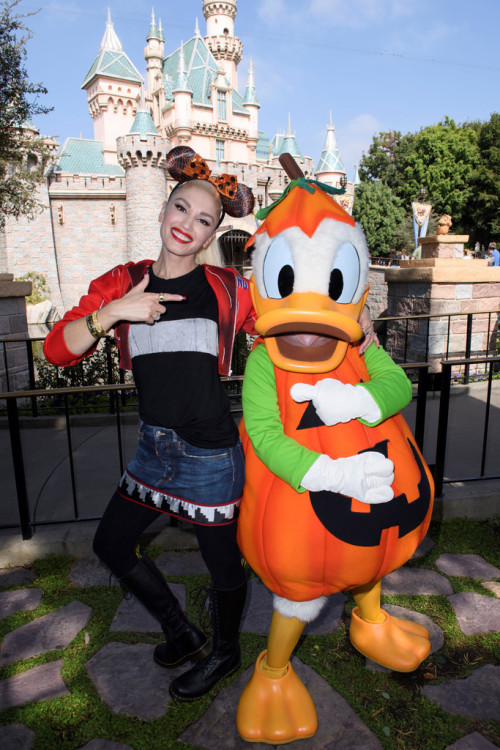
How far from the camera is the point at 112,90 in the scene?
4225 centimetres

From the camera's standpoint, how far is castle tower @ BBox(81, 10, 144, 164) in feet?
138

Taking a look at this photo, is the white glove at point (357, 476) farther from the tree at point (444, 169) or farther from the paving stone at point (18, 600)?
the tree at point (444, 169)

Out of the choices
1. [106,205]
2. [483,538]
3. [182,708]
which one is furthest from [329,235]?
[106,205]

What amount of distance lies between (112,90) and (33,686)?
4878 centimetres

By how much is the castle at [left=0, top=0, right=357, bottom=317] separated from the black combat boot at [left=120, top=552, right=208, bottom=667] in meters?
19.5

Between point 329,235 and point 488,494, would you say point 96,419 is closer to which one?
point 488,494

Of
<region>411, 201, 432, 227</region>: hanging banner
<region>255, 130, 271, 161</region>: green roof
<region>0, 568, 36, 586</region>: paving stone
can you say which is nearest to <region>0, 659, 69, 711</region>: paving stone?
<region>0, 568, 36, 586</region>: paving stone

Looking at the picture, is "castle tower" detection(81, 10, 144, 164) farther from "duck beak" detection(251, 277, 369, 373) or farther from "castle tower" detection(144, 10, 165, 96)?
"duck beak" detection(251, 277, 369, 373)

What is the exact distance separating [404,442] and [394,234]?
138 ft

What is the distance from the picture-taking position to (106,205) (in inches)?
1244

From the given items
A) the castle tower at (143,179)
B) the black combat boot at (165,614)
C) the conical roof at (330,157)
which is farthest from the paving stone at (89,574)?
the conical roof at (330,157)

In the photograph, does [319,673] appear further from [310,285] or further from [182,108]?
[182,108]

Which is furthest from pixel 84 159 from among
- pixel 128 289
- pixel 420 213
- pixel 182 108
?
pixel 128 289

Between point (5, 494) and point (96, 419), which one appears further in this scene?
point (96, 419)
